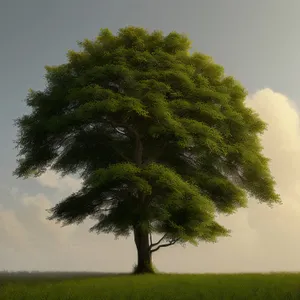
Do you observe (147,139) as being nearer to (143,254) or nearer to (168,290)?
(143,254)

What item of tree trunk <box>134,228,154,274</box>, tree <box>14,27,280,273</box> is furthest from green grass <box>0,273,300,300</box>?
tree trunk <box>134,228,154,274</box>

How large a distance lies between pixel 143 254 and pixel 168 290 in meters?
8.95

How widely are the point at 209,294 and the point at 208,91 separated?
44.0 feet

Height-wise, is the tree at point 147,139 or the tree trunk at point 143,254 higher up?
Result: the tree at point 147,139

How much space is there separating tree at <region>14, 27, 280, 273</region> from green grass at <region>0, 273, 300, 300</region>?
475 cm

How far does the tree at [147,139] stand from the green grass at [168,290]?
15.6 feet

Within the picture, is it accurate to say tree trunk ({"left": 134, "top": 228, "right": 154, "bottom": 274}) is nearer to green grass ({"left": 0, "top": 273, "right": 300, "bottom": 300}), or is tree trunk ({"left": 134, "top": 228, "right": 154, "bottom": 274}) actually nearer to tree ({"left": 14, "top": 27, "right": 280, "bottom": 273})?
tree ({"left": 14, "top": 27, "right": 280, "bottom": 273})

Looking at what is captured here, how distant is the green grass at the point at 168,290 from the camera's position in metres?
15.6

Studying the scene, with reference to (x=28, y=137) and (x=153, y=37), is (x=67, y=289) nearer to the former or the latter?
(x=28, y=137)

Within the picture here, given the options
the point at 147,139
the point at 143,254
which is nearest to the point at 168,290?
the point at 143,254

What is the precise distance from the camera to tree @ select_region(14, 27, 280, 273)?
75.0 ft

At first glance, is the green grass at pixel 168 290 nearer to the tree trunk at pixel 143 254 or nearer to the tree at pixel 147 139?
the tree at pixel 147 139

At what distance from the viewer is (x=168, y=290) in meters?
16.1

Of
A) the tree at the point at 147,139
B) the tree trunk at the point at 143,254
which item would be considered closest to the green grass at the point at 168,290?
the tree at the point at 147,139
